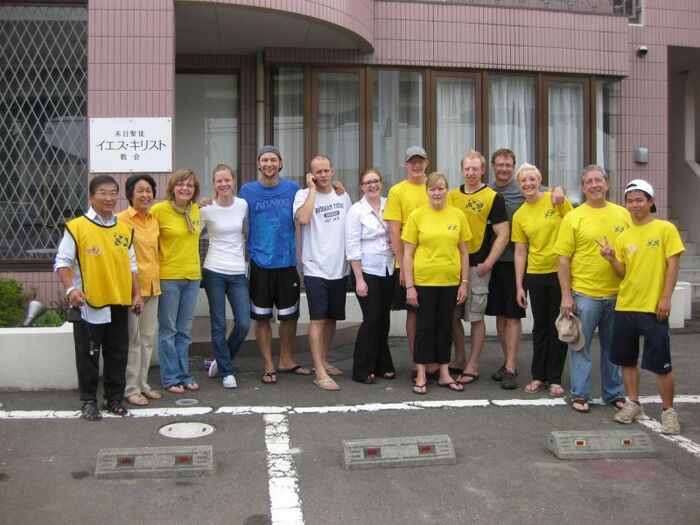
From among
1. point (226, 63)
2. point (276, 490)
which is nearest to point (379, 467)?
point (276, 490)

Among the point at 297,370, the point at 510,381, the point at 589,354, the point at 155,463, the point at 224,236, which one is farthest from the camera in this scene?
the point at 297,370

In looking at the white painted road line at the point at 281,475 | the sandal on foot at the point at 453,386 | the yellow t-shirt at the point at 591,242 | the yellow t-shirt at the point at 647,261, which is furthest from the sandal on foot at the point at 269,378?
the yellow t-shirt at the point at 647,261

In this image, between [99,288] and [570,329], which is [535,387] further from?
[99,288]

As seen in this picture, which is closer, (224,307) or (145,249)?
(145,249)

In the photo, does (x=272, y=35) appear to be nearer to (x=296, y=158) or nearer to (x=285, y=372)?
(x=296, y=158)

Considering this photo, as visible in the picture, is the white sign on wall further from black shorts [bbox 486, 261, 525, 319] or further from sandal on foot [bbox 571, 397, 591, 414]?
sandal on foot [bbox 571, 397, 591, 414]

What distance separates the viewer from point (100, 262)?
17.3ft

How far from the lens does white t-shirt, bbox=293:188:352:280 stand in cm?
624

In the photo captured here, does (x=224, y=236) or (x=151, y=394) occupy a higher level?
(x=224, y=236)

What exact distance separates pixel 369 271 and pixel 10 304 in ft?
11.4

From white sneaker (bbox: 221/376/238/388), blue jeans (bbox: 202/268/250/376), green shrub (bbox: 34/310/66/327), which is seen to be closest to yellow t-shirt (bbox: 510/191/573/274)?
blue jeans (bbox: 202/268/250/376)

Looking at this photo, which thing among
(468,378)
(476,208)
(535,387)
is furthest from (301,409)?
(476,208)

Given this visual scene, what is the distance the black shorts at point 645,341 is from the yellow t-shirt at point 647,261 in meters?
0.07

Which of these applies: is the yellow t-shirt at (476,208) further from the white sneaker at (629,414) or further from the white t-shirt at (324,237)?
the white sneaker at (629,414)
